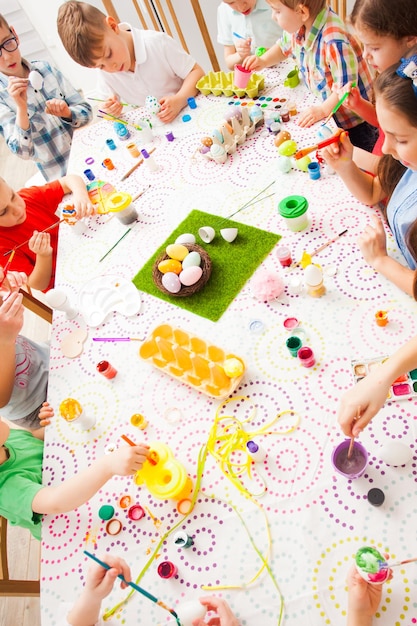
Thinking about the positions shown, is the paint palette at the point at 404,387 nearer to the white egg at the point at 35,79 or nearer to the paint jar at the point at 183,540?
the paint jar at the point at 183,540

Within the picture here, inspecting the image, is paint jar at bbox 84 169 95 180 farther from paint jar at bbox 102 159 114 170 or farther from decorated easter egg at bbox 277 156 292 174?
decorated easter egg at bbox 277 156 292 174

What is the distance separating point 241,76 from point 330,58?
0.38m

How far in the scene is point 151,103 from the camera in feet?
5.90

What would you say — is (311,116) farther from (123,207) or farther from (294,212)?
(123,207)

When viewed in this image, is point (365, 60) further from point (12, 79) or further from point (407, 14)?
point (12, 79)

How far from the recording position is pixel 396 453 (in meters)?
0.83

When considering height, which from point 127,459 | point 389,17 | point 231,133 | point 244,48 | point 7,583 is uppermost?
point 389,17

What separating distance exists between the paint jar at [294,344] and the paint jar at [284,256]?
26 centimetres

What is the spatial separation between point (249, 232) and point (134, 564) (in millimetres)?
939

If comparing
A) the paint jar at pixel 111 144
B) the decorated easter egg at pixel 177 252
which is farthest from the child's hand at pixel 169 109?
the decorated easter egg at pixel 177 252

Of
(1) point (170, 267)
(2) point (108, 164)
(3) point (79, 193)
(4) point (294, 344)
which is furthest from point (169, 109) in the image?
(4) point (294, 344)

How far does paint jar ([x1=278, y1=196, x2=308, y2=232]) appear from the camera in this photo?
124 centimetres

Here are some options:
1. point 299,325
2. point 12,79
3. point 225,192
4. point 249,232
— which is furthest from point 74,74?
point 299,325

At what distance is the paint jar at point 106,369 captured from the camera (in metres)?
1.15
